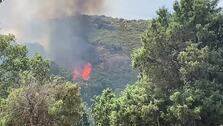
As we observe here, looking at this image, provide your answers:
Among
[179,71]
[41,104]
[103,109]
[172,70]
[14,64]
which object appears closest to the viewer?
[41,104]

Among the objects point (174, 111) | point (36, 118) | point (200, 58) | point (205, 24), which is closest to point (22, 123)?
point (36, 118)

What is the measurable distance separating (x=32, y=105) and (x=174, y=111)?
11.7m

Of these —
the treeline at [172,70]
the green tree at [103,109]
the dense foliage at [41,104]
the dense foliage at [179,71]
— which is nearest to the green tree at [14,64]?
the treeline at [172,70]

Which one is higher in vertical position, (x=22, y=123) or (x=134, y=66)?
(x=134, y=66)

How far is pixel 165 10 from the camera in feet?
148

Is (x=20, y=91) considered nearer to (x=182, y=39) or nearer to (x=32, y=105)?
(x=32, y=105)

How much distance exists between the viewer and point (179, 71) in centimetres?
4253

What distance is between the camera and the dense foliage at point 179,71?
130 ft

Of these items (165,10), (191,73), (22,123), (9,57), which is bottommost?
(22,123)

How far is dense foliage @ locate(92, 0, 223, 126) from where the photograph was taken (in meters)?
39.7

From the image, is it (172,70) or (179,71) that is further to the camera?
(172,70)

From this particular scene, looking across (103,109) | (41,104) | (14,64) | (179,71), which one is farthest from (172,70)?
(103,109)

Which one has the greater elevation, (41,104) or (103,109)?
(103,109)

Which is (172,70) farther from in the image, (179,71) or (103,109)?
(103,109)
